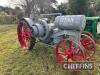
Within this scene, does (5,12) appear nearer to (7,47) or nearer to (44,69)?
(7,47)

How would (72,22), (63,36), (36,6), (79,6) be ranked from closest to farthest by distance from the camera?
(72,22) < (63,36) < (79,6) < (36,6)

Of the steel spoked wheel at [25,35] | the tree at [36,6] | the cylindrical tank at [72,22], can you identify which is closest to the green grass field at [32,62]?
the steel spoked wheel at [25,35]

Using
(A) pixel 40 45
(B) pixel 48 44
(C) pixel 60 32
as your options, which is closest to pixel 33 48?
(A) pixel 40 45

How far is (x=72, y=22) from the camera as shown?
5.05 meters

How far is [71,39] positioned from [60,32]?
64 cm

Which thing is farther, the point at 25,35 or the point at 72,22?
the point at 25,35

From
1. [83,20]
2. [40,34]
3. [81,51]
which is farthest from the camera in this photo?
[40,34]

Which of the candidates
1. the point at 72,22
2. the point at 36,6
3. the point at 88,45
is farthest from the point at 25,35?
the point at 36,6

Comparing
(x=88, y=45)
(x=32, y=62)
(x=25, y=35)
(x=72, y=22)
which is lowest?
(x=32, y=62)

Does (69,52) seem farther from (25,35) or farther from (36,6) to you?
(36,6)

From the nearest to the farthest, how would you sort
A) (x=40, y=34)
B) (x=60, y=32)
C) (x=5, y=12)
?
1. (x=60, y=32)
2. (x=40, y=34)
3. (x=5, y=12)

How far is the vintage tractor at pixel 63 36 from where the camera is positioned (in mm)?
4781

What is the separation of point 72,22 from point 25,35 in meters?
1.81

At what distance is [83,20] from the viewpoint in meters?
5.03
